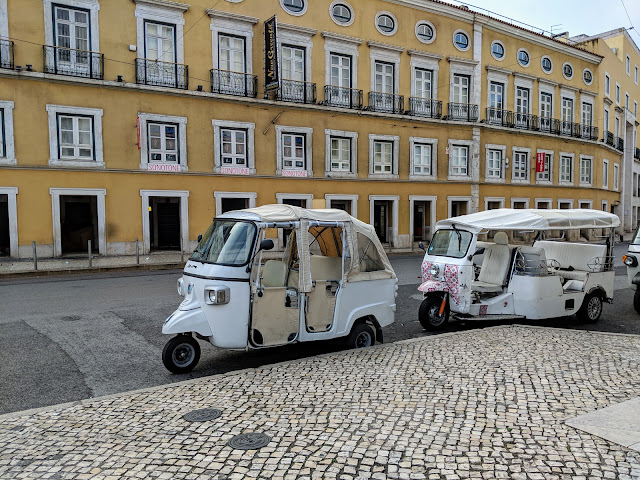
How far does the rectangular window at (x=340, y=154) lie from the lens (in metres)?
26.6

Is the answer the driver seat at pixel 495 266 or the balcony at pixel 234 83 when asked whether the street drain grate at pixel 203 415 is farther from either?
the balcony at pixel 234 83

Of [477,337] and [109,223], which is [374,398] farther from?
[109,223]

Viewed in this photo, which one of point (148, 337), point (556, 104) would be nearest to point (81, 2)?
point (148, 337)

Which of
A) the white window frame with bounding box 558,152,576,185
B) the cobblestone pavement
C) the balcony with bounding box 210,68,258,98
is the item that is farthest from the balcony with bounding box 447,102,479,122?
the cobblestone pavement

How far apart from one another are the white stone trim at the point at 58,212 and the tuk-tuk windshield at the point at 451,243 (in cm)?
1547

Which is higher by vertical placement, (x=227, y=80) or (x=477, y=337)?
(x=227, y=80)

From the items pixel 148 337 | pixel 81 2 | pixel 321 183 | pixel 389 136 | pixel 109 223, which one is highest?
pixel 81 2

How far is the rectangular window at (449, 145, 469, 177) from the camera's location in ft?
101

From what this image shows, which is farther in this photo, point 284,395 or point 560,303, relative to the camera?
point 560,303

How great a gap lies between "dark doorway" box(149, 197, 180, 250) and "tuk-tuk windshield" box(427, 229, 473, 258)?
51.0ft

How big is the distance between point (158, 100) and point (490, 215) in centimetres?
1644

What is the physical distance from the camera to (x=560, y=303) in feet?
32.6

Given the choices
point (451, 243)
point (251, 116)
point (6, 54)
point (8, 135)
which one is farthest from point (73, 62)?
point (451, 243)

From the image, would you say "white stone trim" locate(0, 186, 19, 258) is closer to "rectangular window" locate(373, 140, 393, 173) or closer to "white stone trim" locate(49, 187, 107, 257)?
"white stone trim" locate(49, 187, 107, 257)
